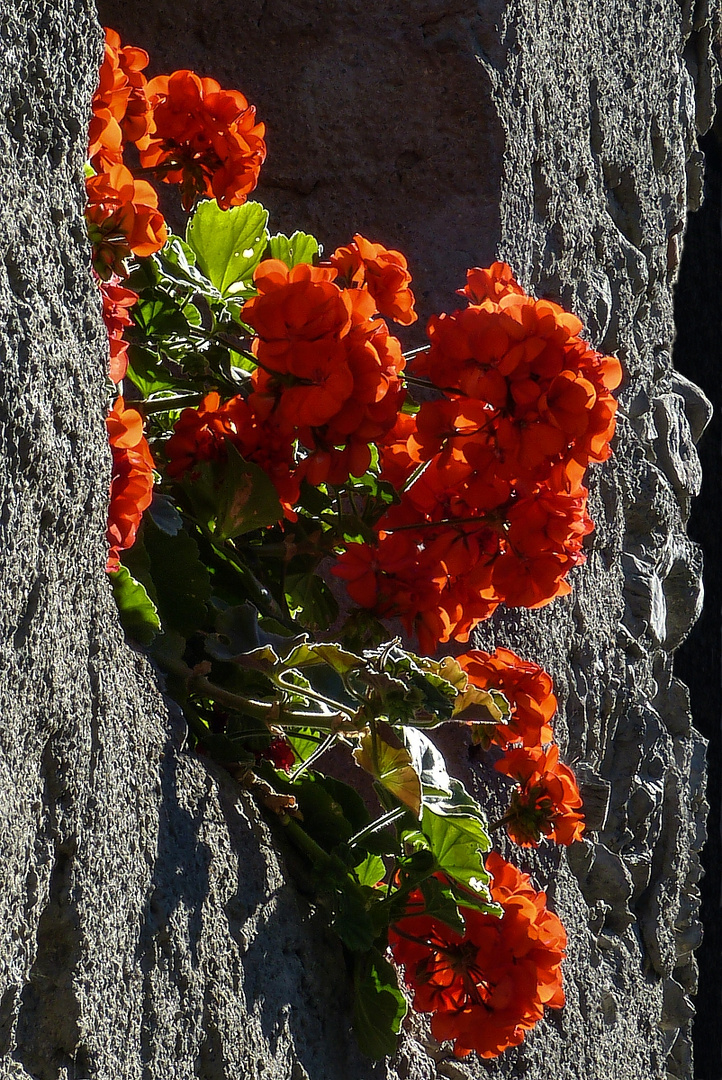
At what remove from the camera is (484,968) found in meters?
0.95

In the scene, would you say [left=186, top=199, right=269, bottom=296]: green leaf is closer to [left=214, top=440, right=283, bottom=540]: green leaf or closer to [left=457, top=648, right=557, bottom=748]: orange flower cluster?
[left=214, top=440, right=283, bottom=540]: green leaf

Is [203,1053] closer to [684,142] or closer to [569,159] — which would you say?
[569,159]

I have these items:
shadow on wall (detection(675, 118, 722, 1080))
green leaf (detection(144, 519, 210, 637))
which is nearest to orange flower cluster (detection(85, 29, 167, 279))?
green leaf (detection(144, 519, 210, 637))

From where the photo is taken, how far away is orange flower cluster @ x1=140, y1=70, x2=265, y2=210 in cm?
104

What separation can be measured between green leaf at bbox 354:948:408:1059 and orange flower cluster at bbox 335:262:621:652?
11.1 inches

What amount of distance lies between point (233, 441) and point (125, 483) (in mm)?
192

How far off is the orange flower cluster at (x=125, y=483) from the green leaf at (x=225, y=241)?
294mm

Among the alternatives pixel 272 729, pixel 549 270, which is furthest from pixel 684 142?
pixel 272 729

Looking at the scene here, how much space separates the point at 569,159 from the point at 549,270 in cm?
21

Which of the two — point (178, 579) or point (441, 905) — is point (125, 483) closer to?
point (178, 579)

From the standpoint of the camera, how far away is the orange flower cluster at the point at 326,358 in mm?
843

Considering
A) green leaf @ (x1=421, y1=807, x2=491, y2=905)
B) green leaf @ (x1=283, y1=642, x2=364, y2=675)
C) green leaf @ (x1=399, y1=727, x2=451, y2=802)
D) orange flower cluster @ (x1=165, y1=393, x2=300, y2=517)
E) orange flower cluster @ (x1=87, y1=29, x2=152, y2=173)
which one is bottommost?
green leaf @ (x1=421, y1=807, x2=491, y2=905)

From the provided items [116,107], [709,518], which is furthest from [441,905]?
[709,518]

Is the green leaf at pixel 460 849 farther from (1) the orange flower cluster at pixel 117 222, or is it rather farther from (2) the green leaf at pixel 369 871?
(1) the orange flower cluster at pixel 117 222
